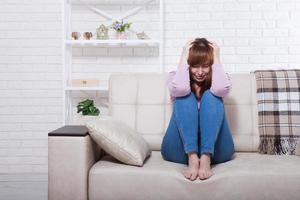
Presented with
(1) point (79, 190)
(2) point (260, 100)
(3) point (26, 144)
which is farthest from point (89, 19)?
(1) point (79, 190)

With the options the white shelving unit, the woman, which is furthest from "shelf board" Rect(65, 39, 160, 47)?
the woman

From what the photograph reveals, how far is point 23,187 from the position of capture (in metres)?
3.30

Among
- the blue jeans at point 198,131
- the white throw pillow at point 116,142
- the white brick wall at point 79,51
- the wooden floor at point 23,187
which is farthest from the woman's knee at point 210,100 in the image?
the white brick wall at point 79,51

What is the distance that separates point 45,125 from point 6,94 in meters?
0.43

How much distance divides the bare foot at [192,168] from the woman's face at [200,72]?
0.44m

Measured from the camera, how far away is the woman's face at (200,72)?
234 centimetres

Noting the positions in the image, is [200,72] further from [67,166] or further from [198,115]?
[67,166]

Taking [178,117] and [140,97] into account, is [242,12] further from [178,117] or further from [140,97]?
[178,117]

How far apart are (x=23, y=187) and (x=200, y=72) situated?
1.76 meters

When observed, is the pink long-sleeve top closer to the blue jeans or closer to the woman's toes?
the blue jeans

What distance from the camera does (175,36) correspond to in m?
3.72

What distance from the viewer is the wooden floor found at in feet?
9.85

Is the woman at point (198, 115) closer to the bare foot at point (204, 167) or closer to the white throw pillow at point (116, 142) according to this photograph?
the bare foot at point (204, 167)

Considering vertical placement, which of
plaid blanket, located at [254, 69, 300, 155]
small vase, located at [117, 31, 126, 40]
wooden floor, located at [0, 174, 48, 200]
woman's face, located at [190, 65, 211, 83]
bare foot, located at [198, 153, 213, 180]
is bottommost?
wooden floor, located at [0, 174, 48, 200]
